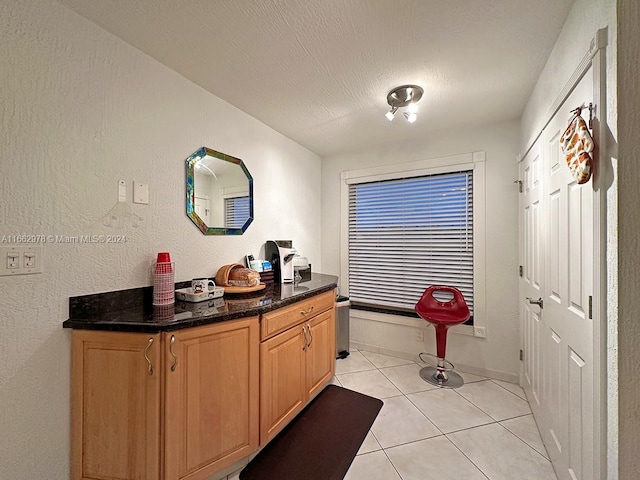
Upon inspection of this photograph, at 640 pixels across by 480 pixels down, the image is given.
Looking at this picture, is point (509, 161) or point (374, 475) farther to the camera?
point (509, 161)

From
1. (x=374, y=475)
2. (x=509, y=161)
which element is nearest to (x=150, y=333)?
(x=374, y=475)

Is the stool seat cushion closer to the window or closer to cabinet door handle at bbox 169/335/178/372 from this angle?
the window

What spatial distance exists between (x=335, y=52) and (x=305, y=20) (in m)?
0.27

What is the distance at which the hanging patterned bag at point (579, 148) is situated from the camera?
3.37 ft

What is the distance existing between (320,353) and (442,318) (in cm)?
114

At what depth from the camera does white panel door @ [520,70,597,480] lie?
1.10 meters

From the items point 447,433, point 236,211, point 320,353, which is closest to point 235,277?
point 236,211

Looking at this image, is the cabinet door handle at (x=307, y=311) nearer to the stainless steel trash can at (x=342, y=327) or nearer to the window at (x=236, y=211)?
the window at (x=236, y=211)

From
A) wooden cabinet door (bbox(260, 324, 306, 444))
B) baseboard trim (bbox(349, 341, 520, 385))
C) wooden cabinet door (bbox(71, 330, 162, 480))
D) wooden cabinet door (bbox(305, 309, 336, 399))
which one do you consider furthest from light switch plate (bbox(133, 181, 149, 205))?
baseboard trim (bbox(349, 341, 520, 385))

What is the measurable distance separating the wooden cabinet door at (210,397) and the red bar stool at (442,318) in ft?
5.55

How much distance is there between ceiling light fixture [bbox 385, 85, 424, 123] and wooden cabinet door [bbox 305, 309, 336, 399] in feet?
5.52

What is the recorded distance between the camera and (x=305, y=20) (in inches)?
52.7

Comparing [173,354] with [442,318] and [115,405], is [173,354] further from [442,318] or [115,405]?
[442,318]

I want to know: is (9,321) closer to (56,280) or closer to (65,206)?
(56,280)
